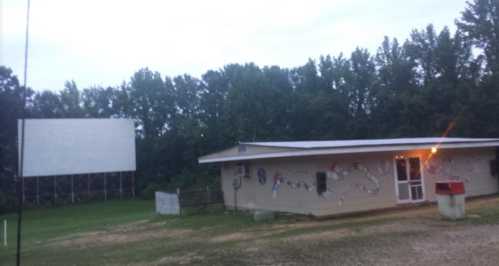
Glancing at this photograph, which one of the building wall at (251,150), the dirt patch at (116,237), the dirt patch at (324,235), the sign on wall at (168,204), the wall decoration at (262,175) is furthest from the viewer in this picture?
the sign on wall at (168,204)

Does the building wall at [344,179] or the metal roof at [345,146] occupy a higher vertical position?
the metal roof at [345,146]

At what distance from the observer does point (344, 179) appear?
14781 mm

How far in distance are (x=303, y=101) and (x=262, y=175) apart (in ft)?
72.3

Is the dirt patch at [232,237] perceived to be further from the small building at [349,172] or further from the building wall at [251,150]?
the building wall at [251,150]

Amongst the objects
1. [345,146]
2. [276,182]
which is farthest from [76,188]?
[345,146]

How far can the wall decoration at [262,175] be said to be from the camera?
1695cm

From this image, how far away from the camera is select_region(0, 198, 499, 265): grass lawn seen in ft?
27.9

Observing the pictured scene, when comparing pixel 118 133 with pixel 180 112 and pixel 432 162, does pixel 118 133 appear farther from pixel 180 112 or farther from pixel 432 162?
pixel 432 162

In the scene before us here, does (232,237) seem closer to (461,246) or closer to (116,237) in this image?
(116,237)

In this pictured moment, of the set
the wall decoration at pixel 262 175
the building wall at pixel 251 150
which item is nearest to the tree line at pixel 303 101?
the building wall at pixel 251 150

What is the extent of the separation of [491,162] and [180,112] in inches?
1172

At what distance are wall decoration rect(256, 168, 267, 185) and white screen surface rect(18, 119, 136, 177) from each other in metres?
20.9

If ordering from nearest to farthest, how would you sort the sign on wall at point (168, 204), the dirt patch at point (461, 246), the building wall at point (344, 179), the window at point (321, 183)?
the dirt patch at point (461, 246) → the window at point (321, 183) → the building wall at point (344, 179) → the sign on wall at point (168, 204)

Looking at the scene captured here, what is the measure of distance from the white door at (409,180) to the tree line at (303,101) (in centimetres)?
1672
